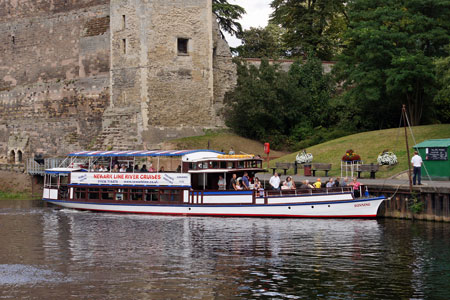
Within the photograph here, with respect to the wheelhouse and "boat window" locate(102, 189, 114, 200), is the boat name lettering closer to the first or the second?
the wheelhouse

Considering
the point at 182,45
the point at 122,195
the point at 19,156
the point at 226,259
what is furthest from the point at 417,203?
the point at 19,156

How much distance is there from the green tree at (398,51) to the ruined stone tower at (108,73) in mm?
9528

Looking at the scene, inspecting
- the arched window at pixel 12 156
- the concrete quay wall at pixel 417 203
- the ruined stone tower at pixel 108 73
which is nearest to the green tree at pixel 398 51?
the ruined stone tower at pixel 108 73

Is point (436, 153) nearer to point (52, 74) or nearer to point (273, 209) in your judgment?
point (273, 209)

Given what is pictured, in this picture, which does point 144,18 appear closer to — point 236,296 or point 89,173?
point 89,173

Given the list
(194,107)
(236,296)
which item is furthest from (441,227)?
(194,107)

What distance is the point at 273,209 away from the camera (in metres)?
30.5

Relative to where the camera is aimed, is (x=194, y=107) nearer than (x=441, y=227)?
No

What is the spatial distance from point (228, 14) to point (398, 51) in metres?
20.1

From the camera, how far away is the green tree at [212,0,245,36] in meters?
55.7

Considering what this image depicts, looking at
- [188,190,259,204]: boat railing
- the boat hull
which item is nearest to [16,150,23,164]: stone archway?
the boat hull

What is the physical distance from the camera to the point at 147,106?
145ft

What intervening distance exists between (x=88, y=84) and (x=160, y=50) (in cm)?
786

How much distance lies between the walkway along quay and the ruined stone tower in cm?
1777
